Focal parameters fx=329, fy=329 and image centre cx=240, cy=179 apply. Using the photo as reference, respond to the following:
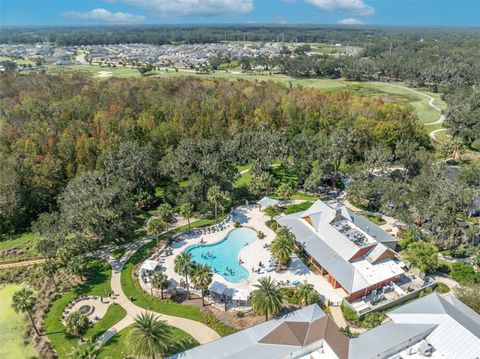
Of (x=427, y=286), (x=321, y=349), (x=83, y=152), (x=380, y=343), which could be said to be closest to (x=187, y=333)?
(x=321, y=349)

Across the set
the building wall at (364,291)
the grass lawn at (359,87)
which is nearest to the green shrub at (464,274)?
the building wall at (364,291)

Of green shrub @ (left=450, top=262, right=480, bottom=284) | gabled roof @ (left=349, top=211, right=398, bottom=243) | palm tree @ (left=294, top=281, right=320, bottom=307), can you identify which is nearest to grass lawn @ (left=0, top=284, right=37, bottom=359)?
palm tree @ (left=294, top=281, right=320, bottom=307)

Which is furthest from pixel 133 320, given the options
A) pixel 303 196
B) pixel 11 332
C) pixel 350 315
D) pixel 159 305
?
pixel 303 196

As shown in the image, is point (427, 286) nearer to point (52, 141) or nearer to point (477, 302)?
point (477, 302)

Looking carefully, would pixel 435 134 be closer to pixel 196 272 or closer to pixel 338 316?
pixel 338 316

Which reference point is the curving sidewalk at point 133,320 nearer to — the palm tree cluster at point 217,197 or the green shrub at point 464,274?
the palm tree cluster at point 217,197

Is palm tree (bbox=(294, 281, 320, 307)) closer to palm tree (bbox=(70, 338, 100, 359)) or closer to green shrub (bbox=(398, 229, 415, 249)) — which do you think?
green shrub (bbox=(398, 229, 415, 249))
